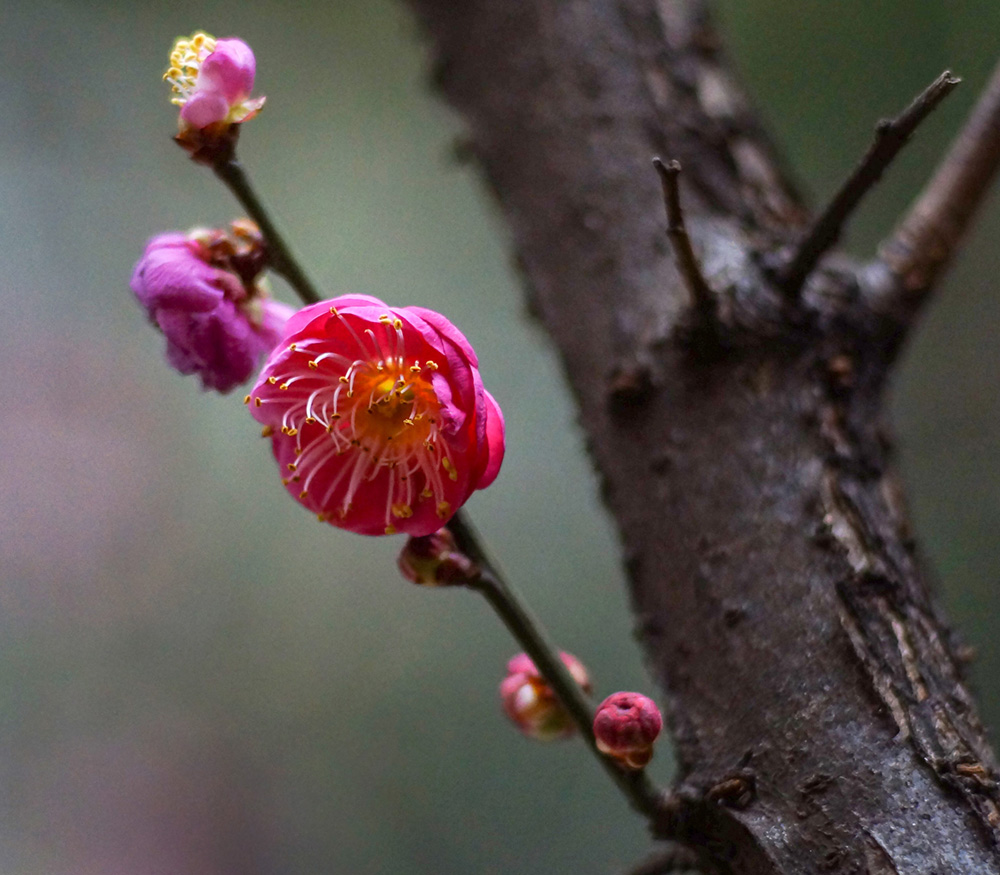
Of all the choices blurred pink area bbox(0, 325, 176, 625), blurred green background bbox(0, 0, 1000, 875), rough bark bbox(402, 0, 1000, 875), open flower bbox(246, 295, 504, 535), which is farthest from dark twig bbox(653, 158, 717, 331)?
blurred pink area bbox(0, 325, 176, 625)

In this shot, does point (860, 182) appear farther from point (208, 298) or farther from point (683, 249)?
point (208, 298)

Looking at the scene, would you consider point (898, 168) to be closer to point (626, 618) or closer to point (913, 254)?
point (626, 618)

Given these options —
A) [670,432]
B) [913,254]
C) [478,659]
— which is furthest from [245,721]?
[913,254]

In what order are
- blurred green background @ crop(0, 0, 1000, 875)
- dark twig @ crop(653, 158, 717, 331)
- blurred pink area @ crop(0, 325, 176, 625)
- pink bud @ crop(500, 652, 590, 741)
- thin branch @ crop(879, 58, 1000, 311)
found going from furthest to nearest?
blurred pink area @ crop(0, 325, 176, 625) → blurred green background @ crop(0, 0, 1000, 875) → thin branch @ crop(879, 58, 1000, 311) → pink bud @ crop(500, 652, 590, 741) → dark twig @ crop(653, 158, 717, 331)

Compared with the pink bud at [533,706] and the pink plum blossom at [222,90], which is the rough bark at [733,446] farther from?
the pink plum blossom at [222,90]

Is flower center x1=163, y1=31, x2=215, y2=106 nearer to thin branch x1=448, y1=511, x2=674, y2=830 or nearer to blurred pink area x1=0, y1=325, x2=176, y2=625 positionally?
thin branch x1=448, y1=511, x2=674, y2=830

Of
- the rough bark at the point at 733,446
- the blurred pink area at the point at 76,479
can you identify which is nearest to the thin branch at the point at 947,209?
the rough bark at the point at 733,446
